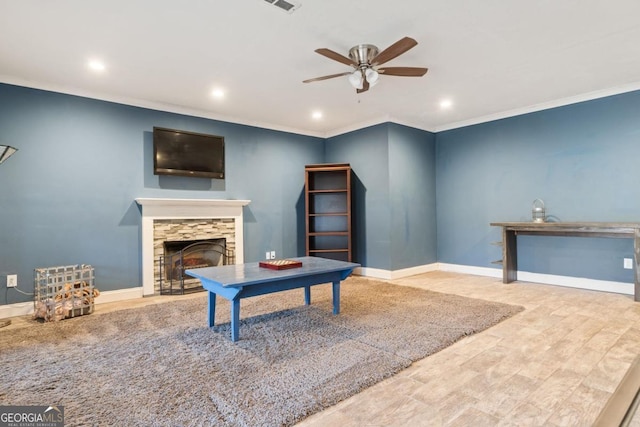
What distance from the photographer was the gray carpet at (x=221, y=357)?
1.70 meters

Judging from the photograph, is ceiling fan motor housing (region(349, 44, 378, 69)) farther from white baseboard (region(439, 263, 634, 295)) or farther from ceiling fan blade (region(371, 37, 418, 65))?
white baseboard (region(439, 263, 634, 295))

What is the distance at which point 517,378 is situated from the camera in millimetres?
1979

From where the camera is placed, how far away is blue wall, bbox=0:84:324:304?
138 inches

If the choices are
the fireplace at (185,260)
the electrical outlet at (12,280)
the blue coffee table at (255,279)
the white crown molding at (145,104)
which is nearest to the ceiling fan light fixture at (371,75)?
the blue coffee table at (255,279)

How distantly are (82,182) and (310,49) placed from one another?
119 inches

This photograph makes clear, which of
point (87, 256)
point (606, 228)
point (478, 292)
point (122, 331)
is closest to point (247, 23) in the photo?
point (122, 331)

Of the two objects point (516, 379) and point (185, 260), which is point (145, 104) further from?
point (516, 379)

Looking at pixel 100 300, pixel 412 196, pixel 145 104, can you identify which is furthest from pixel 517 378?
pixel 145 104

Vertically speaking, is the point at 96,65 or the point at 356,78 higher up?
the point at 96,65

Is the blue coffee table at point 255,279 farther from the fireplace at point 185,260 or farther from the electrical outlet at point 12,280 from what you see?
the electrical outlet at point 12,280

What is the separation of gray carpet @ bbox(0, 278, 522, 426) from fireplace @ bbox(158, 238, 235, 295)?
2.45 feet

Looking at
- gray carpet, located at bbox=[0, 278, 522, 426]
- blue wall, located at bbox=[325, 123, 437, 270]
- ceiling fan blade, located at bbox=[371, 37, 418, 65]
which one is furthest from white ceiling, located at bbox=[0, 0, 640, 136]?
gray carpet, located at bbox=[0, 278, 522, 426]

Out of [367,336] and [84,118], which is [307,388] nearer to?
[367,336]

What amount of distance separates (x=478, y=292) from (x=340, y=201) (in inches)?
98.4
